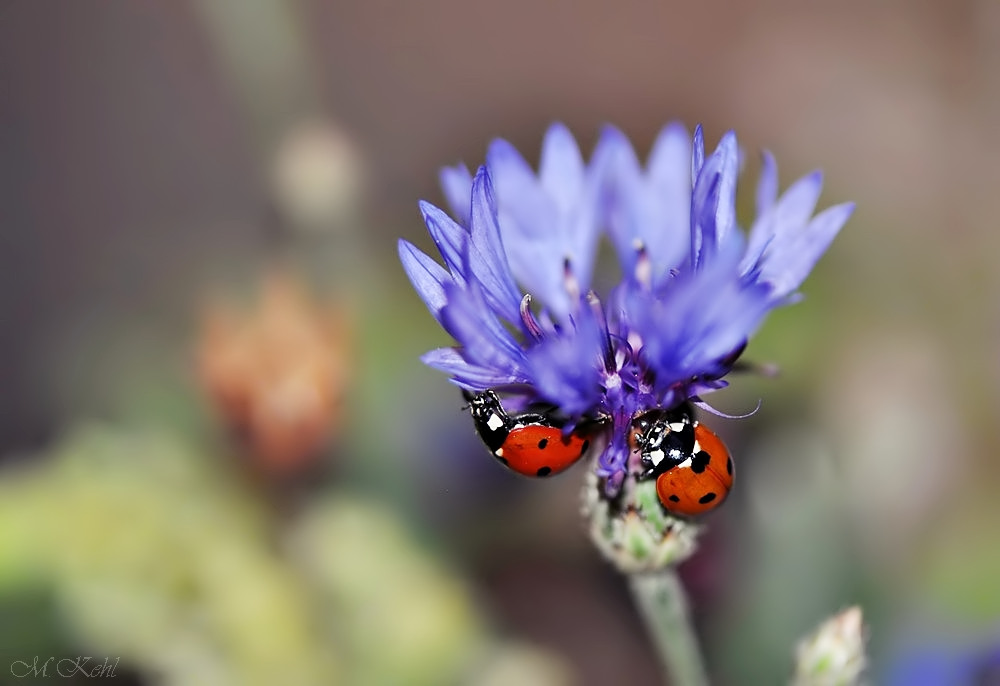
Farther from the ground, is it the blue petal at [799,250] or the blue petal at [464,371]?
the blue petal at [799,250]

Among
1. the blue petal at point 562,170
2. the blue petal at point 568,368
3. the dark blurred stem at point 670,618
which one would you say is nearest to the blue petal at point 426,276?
the blue petal at point 568,368

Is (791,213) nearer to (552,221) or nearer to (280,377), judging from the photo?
(552,221)

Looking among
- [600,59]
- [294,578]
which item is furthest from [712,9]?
[294,578]

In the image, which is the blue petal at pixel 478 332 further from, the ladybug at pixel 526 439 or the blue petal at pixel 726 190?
the blue petal at pixel 726 190

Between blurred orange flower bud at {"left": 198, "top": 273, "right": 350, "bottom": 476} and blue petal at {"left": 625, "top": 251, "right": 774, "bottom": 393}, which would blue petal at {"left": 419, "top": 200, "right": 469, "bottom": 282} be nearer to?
blue petal at {"left": 625, "top": 251, "right": 774, "bottom": 393}

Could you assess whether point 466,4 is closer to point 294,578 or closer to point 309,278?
point 309,278

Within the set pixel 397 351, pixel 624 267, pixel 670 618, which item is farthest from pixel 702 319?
pixel 397 351
